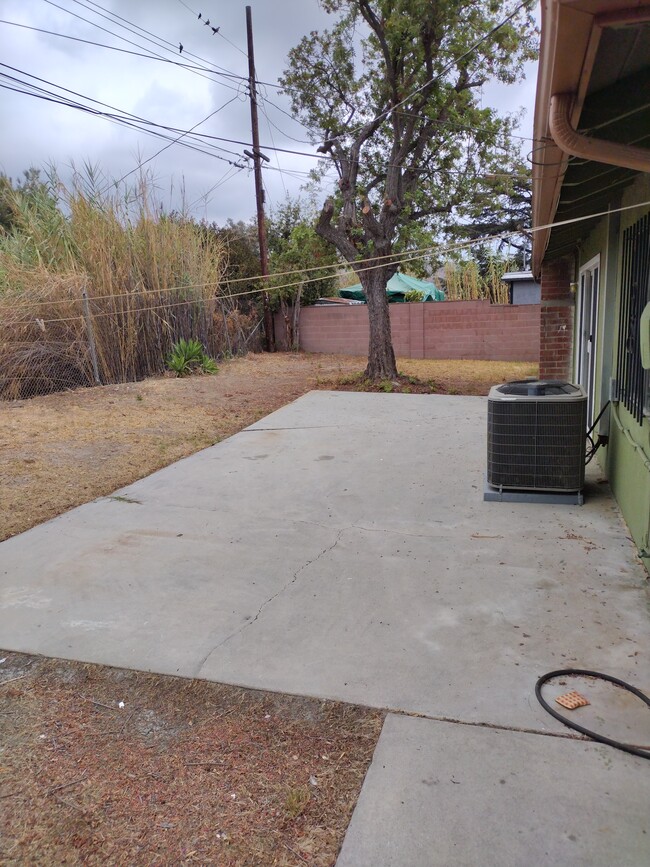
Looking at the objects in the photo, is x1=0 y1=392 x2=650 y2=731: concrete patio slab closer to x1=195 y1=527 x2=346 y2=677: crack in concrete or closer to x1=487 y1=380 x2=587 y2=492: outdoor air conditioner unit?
x1=195 y1=527 x2=346 y2=677: crack in concrete

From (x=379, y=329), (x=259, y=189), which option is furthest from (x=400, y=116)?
(x=259, y=189)

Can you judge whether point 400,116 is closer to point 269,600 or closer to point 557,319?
point 557,319

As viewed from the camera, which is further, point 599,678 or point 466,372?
→ point 466,372

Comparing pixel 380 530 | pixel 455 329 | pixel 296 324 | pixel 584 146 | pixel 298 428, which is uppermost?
pixel 584 146

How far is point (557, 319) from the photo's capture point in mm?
9141

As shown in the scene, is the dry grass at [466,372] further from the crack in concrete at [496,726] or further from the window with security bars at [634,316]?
the crack in concrete at [496,726]

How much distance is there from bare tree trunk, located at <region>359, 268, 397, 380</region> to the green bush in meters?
3.33

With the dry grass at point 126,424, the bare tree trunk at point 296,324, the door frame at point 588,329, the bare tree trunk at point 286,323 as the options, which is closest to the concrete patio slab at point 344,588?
the dry grass at point 126,424

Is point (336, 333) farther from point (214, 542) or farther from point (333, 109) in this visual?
point (214, 542)

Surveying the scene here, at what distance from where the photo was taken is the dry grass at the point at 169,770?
6.20ft

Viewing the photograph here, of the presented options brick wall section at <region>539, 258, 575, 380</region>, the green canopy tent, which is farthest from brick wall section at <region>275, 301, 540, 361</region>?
brick wall section at <region>539, 258, 575, 380</region>

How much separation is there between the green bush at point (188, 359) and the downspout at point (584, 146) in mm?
10507

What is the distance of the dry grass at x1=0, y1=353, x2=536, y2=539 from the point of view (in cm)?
564

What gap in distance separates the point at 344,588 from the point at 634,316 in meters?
2.60
